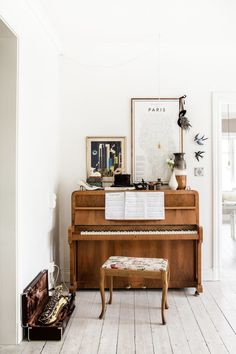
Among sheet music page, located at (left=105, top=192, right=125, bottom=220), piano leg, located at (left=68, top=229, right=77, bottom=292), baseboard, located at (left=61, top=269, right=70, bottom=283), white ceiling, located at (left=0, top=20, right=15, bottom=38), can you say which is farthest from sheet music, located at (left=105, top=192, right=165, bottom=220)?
white ceiling, located at (left=0, top=20, right=15, bottom=38)

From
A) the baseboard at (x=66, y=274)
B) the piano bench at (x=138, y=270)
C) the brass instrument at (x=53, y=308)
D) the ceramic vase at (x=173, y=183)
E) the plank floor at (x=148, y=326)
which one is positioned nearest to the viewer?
the plank floor at (x=148, y=326)

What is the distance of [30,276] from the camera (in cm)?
296

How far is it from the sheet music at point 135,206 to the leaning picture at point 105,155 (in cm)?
50

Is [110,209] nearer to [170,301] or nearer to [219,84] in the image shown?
[170,301]

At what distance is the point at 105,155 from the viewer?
4.12 metres

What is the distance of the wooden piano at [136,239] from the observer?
361cm

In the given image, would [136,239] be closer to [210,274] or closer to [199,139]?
[210,274]

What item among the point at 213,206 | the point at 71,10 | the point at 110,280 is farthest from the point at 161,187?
the point at 71,10

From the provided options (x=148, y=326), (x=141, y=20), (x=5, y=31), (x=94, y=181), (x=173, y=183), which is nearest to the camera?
(x=5, y=31)

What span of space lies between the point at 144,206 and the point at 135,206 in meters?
0.09

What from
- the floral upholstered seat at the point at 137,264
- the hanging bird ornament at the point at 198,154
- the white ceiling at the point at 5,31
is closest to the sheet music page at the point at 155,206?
the floral upholstered seat at the point at 137,264

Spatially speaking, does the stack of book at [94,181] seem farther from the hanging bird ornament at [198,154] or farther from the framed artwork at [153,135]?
the hanging bird ornament at [198,154]

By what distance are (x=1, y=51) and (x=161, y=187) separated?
228 cm

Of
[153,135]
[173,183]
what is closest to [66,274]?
[173,183]
